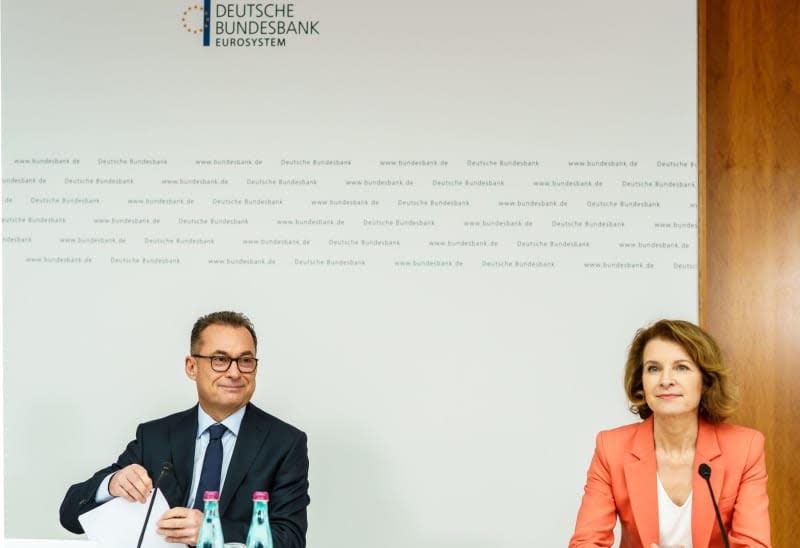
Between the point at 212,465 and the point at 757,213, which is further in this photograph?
the point at 757,213

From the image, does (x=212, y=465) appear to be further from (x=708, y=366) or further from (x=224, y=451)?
(x=708, y=366)

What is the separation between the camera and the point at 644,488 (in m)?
2.60

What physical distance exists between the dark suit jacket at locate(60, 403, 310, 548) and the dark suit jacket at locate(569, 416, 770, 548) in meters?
0.81

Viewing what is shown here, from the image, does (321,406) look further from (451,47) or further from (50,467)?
(451,47)

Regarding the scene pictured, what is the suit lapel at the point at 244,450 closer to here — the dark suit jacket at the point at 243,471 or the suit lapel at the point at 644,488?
the dark suit jacket at the point at 243,471

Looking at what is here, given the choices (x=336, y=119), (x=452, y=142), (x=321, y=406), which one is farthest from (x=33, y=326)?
(x=452, y=142)

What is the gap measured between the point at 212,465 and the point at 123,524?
38 cm

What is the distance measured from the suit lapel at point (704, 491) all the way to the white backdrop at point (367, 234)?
1.12m

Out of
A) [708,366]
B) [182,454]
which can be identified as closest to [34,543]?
[182,454]

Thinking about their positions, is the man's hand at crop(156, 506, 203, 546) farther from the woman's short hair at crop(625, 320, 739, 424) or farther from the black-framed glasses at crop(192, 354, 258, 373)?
the woman's short hair at crop(625, 320, 739, 424)

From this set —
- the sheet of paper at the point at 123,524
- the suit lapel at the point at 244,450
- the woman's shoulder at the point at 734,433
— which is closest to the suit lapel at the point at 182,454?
the suit lapel at the point at 244,450

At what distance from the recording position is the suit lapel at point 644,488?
2574mm

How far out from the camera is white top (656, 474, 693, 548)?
2576 millimetres

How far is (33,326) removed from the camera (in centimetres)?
394
